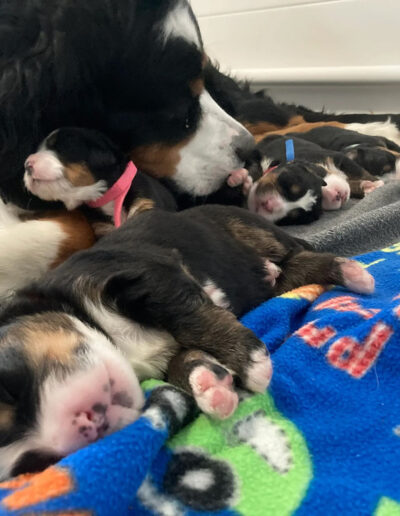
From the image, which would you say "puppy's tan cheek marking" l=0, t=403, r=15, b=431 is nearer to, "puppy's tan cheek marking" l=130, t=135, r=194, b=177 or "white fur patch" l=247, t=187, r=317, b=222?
"puppy's tan cheek marking" l=130, t=135, r=194, b=177

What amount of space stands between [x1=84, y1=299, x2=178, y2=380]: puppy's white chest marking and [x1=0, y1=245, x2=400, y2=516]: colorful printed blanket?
7 cm

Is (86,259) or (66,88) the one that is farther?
(66,88)

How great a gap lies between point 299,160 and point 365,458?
1464 mm

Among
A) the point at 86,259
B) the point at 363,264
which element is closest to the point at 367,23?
the point at 363,264

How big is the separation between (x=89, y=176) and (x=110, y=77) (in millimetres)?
285

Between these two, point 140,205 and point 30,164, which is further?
point 140,205

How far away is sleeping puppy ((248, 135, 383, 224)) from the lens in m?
1.79

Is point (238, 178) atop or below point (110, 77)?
below

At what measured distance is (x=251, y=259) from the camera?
1234 mm

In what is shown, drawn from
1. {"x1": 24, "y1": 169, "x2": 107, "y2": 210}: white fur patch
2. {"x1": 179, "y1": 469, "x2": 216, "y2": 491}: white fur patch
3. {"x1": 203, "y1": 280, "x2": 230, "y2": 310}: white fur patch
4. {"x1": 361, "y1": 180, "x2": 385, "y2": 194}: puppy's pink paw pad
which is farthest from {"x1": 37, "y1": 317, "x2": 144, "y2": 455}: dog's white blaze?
{"x1": 361, "y1": 180, "x2": 385, "y2": 194}: puppy's pink paw pad

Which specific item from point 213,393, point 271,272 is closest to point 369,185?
point 271,272

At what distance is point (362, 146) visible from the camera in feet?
7.59

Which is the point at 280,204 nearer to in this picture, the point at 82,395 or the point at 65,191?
the point at 65,191

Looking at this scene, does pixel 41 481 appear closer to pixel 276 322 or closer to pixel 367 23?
pixel 276 322
